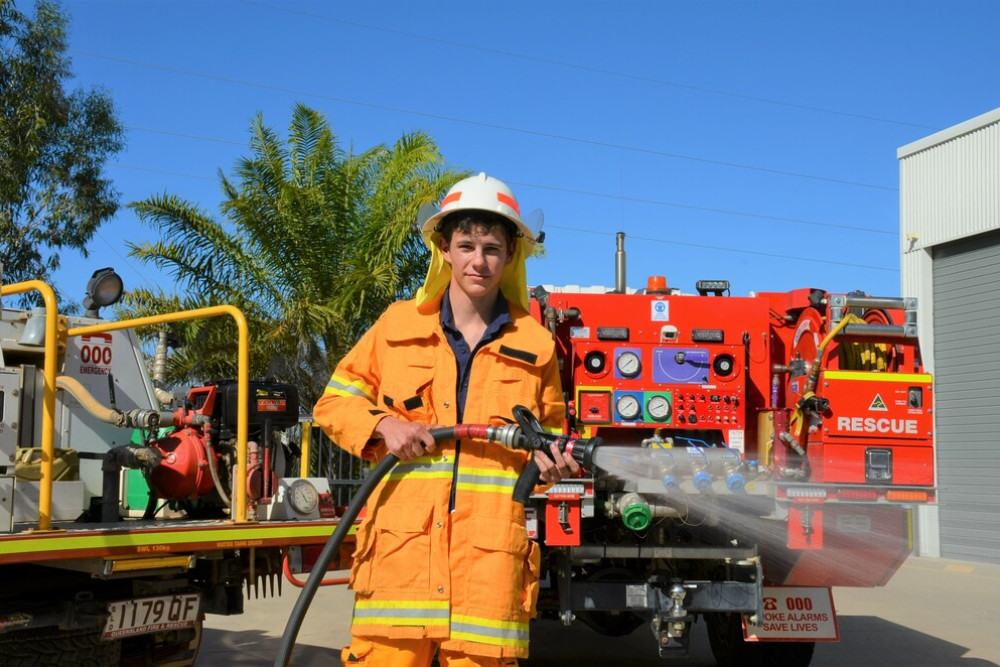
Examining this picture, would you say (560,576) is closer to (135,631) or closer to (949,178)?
(135,631)

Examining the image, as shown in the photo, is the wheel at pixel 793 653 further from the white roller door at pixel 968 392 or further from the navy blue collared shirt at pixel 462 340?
the white roller door at pixel 968 392

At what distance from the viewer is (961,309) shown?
1830cm

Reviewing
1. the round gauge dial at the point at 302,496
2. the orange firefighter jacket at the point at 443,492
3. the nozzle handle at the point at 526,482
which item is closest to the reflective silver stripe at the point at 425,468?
the orange firefighter jacket at the point at 443,492

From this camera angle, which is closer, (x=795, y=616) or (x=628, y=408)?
(x=795, y=616)

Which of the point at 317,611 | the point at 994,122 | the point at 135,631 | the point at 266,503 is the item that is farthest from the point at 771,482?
the point at 994,122

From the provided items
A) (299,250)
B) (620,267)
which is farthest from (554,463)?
(299,250)

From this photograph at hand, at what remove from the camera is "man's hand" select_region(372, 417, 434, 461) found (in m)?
3.15

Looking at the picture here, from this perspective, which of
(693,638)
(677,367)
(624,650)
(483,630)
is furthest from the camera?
(693,638)

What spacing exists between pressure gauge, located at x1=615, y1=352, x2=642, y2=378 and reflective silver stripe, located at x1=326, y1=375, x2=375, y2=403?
13.6 feet

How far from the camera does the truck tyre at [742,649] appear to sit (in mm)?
7711

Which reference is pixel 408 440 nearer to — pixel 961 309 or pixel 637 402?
pixel 637 402

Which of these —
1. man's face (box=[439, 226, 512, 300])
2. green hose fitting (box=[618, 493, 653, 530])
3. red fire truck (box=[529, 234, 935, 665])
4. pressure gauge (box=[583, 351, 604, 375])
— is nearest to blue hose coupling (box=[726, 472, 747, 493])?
red fire truck (box=[529, 234, 935, 665])

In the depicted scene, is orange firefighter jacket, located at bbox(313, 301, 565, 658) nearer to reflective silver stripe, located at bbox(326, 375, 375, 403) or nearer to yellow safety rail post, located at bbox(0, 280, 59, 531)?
reflective silver stripe, located at bbox(326, 375, 375, 403)

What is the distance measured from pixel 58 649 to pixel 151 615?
46cm
